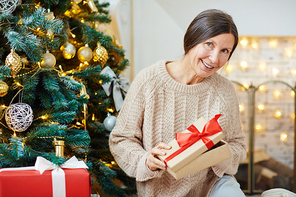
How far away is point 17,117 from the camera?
1016 mm

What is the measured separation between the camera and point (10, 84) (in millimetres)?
1070

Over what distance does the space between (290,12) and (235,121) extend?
1.70 meters

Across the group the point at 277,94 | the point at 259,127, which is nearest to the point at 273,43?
the point at 277,94

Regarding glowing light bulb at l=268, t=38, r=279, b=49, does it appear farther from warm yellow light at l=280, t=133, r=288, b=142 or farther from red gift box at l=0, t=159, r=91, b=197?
red gift box at l=0, t=159, r=91, b=197

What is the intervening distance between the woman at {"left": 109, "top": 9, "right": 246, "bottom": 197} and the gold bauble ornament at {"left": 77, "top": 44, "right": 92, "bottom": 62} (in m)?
0.31

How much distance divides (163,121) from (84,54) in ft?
1.69

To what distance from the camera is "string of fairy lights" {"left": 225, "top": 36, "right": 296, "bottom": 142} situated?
2.59m

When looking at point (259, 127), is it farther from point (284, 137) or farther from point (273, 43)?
point (273, 43)

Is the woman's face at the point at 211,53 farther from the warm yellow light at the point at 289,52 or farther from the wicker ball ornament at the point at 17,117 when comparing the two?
the warm yellow light at the point at 289,52

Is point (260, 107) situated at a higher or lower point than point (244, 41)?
lower

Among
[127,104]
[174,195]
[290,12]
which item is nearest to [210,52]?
[127,104]

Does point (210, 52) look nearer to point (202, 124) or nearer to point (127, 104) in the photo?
point (202, 124)

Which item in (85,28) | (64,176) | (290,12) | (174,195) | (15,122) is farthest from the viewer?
(290,12)

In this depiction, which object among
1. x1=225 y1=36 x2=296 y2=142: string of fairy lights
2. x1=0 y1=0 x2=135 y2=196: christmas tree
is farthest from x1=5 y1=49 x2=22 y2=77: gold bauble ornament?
x1=225 y1=36 x2=296 y2=142: string of fairy lights
